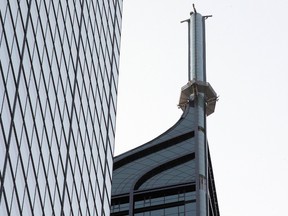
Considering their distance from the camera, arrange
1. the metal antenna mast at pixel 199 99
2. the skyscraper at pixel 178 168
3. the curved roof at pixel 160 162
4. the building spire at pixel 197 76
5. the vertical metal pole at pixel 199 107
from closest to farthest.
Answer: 1. the vertical metal pole at pixel 199 107
2. the metal antenna mast at pixel 199 99
3. the skyscraper at pixel 178 168
4. the curved roof at pixel 160 162
5. the building spire at pixel 197 76

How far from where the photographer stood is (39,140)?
188ft

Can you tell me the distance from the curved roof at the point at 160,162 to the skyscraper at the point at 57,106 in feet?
258

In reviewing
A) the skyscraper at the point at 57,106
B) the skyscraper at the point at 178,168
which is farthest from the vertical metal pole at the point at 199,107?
the skyscraper at the point at 57,106

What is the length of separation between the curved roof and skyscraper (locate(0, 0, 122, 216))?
78739mm

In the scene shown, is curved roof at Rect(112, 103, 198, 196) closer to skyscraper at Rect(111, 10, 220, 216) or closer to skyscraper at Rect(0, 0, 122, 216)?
skyscraper at Rect(111, 10, 220, 216)

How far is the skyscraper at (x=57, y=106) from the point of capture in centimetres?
5247

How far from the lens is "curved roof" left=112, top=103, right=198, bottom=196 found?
163300mm

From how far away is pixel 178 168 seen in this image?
166m

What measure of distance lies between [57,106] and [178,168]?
10434cm

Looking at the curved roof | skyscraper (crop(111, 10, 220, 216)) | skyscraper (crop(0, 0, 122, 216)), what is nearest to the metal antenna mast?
skyscraper (crop(111, 10, 220, 216))

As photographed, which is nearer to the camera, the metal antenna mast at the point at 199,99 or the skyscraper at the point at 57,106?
the skyscraper at the point at 57,106

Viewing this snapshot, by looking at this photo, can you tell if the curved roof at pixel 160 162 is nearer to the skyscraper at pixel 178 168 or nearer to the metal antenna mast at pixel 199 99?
the skyscraper at pixel 178 168

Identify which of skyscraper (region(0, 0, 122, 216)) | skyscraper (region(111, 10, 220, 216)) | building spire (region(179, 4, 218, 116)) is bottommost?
skyscraper (region(0, 0, 122, 216))

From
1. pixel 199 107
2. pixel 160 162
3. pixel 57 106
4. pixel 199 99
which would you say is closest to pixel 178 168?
pixel 160 162
